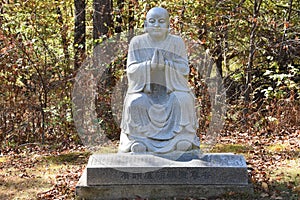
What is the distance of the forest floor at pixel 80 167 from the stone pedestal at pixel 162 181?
191mm

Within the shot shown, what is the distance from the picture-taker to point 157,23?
238 inches

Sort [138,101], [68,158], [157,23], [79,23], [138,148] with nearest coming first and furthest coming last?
1. [138,148]
2. [138,101]
3. [157,23]
4. [68,158]
5. [79,23]

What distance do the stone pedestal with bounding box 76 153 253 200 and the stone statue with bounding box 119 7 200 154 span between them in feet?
1.66

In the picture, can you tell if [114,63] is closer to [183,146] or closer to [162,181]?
[183,146]

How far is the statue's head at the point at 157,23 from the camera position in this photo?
6.02m

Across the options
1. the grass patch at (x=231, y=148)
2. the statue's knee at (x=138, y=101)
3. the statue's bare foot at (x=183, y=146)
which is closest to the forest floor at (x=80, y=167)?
the grass patch at (x=231, y=148)

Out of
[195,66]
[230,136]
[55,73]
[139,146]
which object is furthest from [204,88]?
[139,146]

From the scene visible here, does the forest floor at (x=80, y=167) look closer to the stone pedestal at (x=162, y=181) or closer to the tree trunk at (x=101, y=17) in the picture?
the stone pedestal at (x=162, y=181)

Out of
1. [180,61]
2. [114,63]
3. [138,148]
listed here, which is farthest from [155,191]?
[114,63]

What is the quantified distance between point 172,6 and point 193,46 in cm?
91

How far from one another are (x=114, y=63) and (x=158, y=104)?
13.0 feet

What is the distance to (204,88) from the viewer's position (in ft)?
33.2

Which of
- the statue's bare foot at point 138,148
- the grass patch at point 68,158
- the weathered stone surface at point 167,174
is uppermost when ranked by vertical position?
the statue's bare foot at point 138,148

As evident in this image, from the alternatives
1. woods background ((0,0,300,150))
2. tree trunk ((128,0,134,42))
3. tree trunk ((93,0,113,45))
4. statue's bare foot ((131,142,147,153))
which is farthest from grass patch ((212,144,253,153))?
tree trunk ((93,0,113,45))
